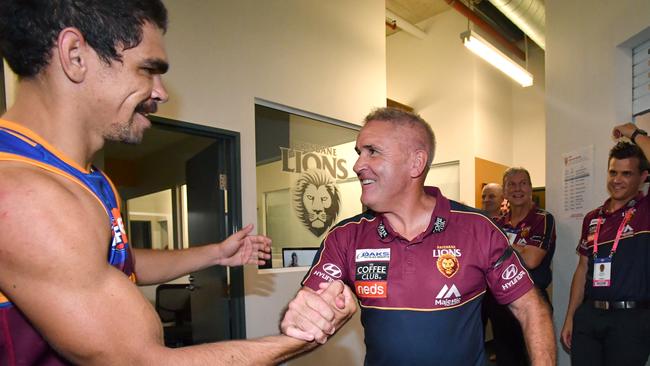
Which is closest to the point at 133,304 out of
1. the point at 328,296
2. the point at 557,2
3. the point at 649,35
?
the point at 328,296

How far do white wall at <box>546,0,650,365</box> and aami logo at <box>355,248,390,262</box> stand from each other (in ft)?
6.80

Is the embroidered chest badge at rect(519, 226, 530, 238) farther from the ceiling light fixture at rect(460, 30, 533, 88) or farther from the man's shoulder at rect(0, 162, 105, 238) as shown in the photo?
the man's shoulder at rect(0, 162, 105, 238)

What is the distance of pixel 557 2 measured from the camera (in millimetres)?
3270

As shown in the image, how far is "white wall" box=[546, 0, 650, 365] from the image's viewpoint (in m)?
2.61

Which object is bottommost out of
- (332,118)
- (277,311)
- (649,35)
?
(277,311)

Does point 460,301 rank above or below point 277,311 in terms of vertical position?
above

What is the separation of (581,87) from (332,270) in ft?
8.52

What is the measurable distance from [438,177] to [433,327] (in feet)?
16.5

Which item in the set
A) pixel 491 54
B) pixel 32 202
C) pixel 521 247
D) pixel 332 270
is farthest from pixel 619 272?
pixel 491 54

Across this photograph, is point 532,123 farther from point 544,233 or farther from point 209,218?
point 209,218

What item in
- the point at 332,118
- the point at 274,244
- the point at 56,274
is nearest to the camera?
the point at 56,274

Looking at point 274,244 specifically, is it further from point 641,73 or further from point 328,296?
point 641,73

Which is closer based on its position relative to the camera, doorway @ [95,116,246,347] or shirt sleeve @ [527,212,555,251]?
doorway @ [95,116,246,347]

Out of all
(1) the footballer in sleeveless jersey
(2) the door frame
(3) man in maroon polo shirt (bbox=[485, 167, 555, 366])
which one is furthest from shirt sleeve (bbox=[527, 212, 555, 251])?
(1) the footballer in sleeveless jersey
